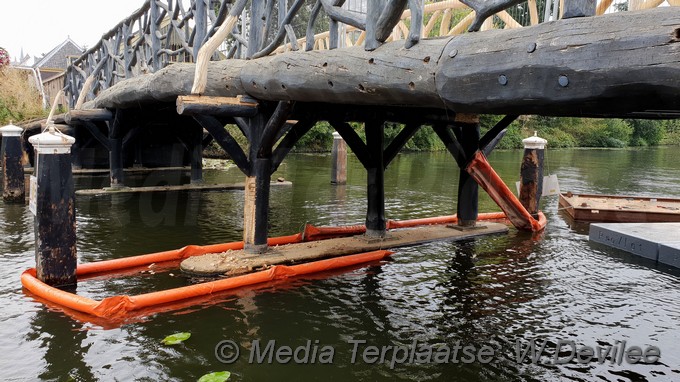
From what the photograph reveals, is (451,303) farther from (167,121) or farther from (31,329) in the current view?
(167,121)

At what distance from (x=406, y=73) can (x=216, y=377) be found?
2.88m

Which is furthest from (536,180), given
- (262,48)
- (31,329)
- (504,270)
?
(31,329)

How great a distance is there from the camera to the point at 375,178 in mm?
9469

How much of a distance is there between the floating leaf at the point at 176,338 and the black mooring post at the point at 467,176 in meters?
5.83

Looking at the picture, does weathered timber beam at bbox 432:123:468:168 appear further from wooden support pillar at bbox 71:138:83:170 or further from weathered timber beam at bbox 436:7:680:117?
wooden support pillar at bbox 71:138:83:170

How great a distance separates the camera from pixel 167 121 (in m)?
14.9

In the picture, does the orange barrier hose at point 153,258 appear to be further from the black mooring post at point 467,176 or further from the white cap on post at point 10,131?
the white cap on post at point 10,131

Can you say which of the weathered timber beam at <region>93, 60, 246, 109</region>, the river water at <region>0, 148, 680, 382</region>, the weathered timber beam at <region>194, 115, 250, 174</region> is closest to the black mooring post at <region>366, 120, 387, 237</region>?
the river water at <region>0, 148, 680, 382</region>

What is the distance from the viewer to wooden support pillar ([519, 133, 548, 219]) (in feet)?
39.3

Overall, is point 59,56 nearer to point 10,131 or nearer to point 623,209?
point 10,131

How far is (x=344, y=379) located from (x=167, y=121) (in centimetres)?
1155

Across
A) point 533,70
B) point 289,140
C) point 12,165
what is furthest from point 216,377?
point 12,165

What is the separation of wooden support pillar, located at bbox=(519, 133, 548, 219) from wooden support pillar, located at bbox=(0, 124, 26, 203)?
10.9 meters

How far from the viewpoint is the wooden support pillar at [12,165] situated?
41.2ft
